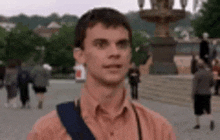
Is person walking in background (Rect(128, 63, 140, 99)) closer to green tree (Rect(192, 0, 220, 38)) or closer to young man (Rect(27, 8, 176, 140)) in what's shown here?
young man (Rect(27, 8, 176, 140))

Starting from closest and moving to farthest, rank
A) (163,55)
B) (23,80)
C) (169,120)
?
1. (169,120)
2. (23,80)
3. (163,55)

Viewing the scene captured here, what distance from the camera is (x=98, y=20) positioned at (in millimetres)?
1655

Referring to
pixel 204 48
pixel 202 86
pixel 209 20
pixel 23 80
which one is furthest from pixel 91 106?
pixel 209 20

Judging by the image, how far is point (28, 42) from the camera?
2464 inches

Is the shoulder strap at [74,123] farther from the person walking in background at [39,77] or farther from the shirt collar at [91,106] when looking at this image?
the person walking in background at [39,77]

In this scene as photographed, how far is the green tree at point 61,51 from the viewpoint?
186ft

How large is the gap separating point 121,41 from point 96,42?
11 centimetres

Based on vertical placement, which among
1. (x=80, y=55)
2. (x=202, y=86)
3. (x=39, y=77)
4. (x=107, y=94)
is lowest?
(x=39, y=77)

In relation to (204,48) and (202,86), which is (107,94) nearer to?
(202,86)

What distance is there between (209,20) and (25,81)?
35847 millimetres

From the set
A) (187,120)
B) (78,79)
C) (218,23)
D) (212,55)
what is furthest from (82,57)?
(218,23)

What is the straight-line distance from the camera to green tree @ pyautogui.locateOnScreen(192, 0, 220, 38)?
44812mm

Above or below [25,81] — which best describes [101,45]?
above

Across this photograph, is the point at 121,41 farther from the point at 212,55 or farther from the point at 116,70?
the point at 212,55
